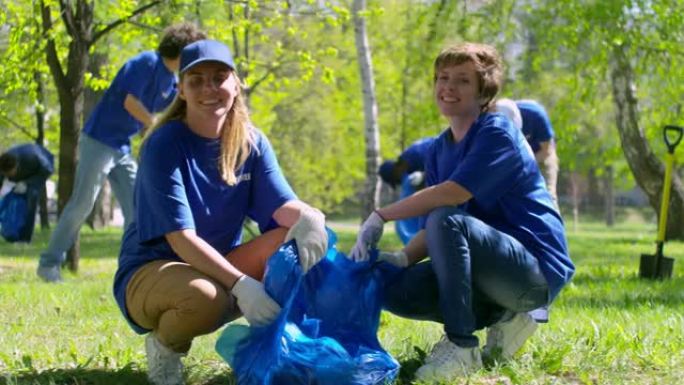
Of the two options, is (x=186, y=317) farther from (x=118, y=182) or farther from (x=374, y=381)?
(x=118, y=182)

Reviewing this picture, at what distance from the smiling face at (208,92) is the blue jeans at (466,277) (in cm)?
80

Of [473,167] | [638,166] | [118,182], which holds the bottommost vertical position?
[638,166]

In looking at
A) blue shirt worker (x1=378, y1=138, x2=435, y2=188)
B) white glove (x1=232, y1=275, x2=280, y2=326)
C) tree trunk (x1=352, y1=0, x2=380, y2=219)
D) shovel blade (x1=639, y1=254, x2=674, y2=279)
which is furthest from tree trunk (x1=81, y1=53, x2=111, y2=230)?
white glove (x1=232, y1=275, x2=280, y2=326)

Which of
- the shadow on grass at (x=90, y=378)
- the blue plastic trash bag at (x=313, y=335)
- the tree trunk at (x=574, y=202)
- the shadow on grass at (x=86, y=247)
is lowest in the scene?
the tree trunk at (x=574, y=202)

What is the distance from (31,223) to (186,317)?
5.26 metres

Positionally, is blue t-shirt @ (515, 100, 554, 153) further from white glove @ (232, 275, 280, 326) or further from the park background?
white glove @ (232, 275, 280, 326)

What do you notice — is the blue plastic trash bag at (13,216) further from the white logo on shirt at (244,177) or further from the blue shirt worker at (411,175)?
the white logo on shirt at (244,177)

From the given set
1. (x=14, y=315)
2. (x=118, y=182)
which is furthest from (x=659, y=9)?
(x=14, y=315)

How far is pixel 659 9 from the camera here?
12648 mm

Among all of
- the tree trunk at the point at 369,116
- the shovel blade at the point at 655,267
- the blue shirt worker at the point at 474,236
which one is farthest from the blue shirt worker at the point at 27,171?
the tree trunk at the point at 369,116

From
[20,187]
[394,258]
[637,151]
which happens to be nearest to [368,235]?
[394,258]

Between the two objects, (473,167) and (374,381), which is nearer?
(374,381)

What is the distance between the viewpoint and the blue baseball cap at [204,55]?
3378 millimetres

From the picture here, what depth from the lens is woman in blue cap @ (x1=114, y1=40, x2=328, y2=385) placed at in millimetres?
3197
